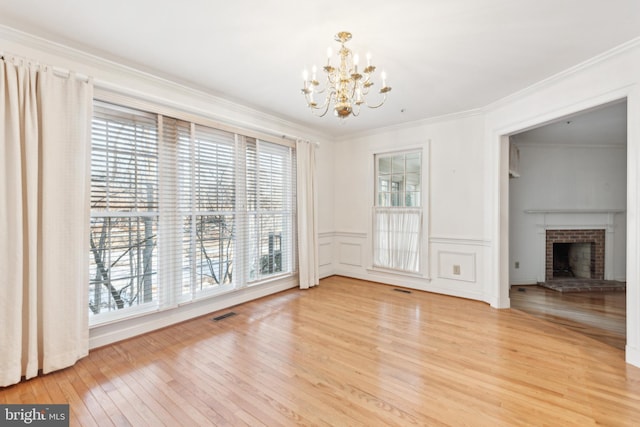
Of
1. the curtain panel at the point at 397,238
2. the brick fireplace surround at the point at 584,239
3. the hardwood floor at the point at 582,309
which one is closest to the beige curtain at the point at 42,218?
the curtain panel at the point at 397,238

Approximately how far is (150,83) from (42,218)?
1625 millimetres

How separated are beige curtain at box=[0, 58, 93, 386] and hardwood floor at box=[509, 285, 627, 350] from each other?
16.1 feet

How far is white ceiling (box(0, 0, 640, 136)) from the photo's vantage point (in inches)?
78.7

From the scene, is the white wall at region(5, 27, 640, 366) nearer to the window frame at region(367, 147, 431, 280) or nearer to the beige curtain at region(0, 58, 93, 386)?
the window frame at region(367, 147, 431, 280)

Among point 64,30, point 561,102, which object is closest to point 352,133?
point 561,102

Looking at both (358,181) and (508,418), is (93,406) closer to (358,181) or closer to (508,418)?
(508,418)

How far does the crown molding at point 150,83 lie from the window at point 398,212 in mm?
1753

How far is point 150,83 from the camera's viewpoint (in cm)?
299

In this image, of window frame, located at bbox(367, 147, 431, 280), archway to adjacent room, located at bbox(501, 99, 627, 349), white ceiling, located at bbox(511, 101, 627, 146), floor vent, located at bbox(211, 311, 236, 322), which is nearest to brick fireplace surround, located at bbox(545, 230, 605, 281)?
archway to adjacent room, located at bbox(501, 99, 627, 349)

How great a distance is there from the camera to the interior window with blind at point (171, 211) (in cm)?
273

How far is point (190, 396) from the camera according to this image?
200 cm

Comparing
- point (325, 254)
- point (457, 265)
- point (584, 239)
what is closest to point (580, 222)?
point (584, 239)

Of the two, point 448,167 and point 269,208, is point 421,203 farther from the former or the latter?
point 269,208

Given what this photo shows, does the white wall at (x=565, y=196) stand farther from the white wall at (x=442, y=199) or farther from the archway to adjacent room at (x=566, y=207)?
the white wall at (x=442, y=199)
